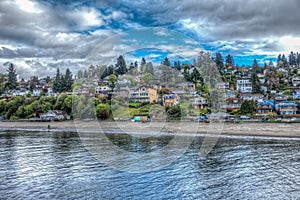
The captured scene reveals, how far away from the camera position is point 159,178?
1839 cm

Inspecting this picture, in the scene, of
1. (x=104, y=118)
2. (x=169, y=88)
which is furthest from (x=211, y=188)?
(x=104, y=118)

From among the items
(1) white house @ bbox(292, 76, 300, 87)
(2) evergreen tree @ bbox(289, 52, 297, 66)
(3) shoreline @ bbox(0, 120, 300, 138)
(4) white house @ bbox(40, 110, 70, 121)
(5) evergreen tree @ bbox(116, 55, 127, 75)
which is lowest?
(3) shoreline @ bbox(0, 120, 300, 138)

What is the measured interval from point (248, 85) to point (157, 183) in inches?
3265

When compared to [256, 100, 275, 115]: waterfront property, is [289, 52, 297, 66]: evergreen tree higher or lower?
higher

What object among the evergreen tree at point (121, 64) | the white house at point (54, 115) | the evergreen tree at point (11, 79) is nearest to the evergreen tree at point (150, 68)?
the evergreen tree at point (121, 64)

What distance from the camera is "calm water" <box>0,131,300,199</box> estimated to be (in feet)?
50.4

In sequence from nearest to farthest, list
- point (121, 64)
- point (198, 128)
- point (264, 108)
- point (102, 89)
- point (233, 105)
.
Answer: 1. point (121, 64)
2. point (198, 128)
3. point (102, 89)
4. point (264, 108)
5. point (233, 105)

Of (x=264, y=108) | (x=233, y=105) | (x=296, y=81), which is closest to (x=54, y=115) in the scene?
(x=233, y=105)

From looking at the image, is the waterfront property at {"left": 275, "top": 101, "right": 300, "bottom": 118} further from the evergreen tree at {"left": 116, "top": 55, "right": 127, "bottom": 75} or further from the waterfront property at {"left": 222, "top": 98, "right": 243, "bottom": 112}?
the evergreen tree at {"left": 116, "top": 55, "right": 127, "bottom": 75}

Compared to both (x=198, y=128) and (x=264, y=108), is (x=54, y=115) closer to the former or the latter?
(x=198, y=128)

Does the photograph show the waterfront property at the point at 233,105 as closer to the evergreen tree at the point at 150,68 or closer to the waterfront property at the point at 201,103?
the waterfront property at the point at 201,103

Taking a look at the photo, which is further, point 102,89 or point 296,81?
point 296,81

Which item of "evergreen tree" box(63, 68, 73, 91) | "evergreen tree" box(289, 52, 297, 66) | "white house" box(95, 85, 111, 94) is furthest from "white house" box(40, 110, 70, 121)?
"evergreen tree" box(289, 52, 297, 66)

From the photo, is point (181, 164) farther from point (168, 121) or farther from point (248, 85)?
Answer: point (248, 85)
